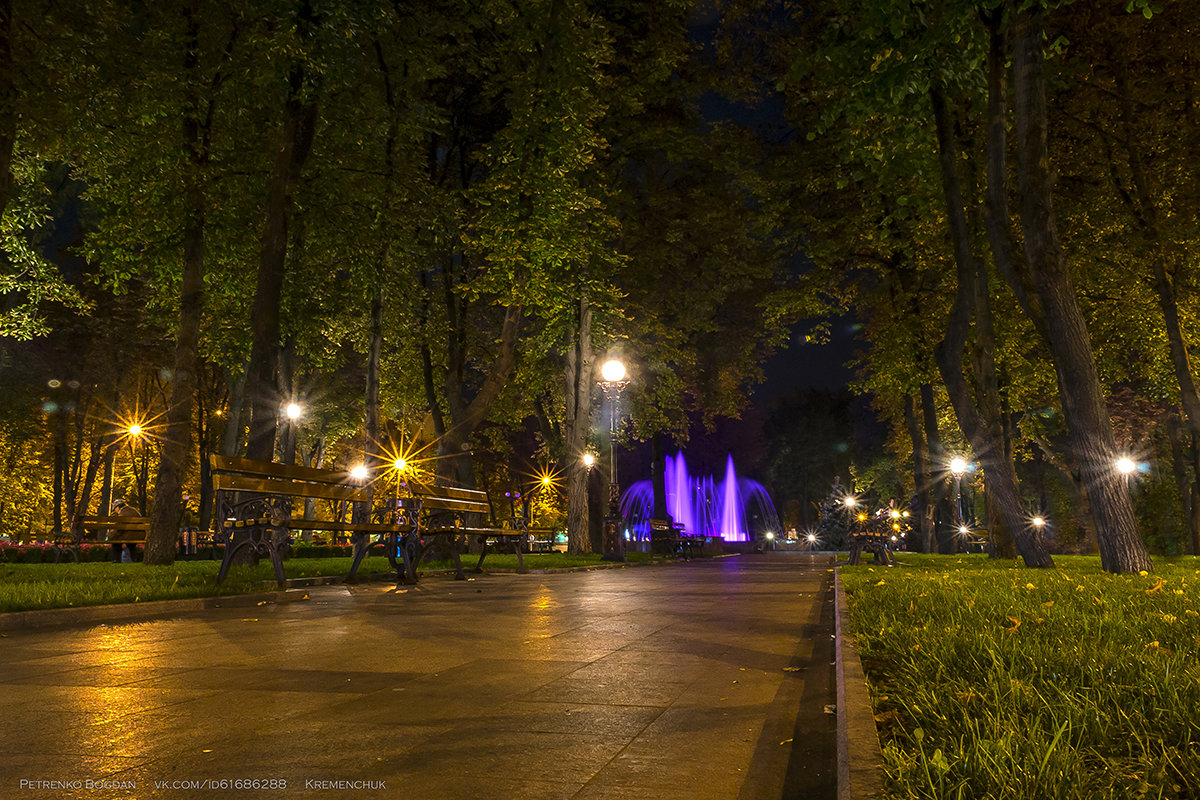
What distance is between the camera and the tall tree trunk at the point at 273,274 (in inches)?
549

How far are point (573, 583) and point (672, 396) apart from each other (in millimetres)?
18926

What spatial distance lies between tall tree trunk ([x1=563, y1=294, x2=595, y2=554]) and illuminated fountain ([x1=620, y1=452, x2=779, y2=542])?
29.6m

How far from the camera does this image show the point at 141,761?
9.95 ft

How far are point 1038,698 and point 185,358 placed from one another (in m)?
16.5

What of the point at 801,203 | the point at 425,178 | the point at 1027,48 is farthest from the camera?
the point at 801,203

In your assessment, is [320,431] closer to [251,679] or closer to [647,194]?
[647,194]

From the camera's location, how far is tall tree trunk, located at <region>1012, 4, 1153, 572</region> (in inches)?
449

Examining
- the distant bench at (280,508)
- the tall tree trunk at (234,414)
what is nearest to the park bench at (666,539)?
the tall tree trunk at (234,414)

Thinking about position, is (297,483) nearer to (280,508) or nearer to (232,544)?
(280,508)

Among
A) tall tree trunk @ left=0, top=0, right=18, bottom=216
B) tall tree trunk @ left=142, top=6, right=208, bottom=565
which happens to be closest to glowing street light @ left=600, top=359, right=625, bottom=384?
tall tree trunk @ left=142, top=6, right=208, bottom=565

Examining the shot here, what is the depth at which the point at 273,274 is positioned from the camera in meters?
14.3

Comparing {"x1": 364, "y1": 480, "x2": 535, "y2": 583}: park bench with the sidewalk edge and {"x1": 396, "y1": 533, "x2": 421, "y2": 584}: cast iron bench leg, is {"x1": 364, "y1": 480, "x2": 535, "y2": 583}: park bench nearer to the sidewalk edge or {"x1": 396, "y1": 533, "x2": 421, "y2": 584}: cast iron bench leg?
{"x1": 396, "y1": 533, "x2": 421, "y2": 584}: cast iron bench leg

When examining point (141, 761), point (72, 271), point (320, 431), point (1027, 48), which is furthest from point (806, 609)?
point (72, 271)

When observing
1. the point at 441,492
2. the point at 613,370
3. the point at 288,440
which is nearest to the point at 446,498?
the point at 441,492
